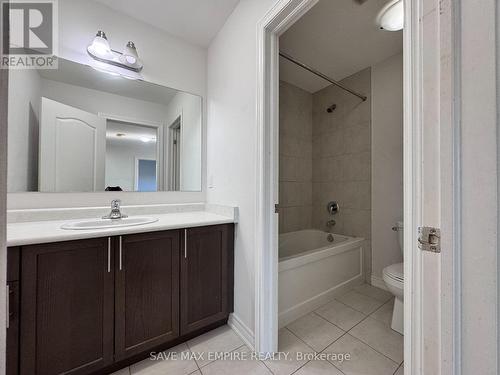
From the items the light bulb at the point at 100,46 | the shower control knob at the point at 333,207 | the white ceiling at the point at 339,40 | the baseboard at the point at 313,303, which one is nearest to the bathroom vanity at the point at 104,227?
the light bulb at the point at 100,46

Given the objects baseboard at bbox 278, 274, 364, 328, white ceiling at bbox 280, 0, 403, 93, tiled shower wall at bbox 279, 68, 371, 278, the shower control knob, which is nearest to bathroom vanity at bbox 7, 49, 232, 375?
baseboard at bbox 278, 274, 364, 328

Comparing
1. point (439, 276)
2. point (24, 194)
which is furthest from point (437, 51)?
point (24, 194)

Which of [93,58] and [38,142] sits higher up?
[93,58]

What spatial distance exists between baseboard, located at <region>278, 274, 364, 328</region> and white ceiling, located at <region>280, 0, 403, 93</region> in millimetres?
2335

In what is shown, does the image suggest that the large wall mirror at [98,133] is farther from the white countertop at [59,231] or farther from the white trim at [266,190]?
the white trim at [266,190]

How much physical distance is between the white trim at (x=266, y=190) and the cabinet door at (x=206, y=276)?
32 centimetres

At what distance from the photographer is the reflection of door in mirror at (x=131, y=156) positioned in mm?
1704

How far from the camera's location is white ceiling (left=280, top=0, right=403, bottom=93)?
163 cm

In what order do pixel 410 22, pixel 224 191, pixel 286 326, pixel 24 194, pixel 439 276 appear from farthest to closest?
pixel 224 191, pixel 286 326, pixel 24 194, pixel 410 22, pixel 439 276

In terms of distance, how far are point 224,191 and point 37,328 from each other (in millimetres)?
1274

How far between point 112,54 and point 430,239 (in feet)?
7.26

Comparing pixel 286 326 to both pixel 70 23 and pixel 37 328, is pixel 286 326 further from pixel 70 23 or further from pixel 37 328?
pixel 70 23

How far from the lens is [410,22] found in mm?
704

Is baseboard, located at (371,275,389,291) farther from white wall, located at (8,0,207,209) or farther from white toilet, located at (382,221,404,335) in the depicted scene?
white wall, located at (8,0,207,209)
